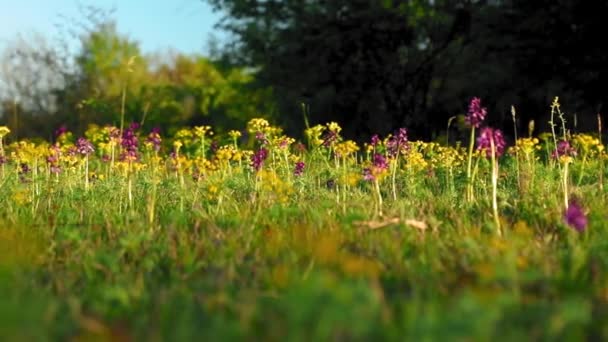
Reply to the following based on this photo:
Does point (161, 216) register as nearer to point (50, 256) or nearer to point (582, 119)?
point (50, 256)

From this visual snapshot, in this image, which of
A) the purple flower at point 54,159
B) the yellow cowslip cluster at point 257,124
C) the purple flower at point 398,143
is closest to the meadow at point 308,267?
the yellow cowslip cluster at point 257,124

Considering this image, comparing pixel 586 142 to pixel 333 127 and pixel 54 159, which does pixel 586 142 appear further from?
pixel 54 159

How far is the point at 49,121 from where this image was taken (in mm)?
27000

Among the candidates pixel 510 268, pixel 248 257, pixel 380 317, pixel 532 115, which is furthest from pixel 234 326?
pixel 532 115

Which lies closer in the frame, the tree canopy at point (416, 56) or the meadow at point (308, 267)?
the meadow at point (308, 267)

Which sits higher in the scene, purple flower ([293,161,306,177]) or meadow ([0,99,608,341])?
purple flower ([293,161,306,177])

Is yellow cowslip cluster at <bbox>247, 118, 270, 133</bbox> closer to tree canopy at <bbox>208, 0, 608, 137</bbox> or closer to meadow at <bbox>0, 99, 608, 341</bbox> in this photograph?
meadow at <bbox>0, 99, 608, 341</bbox>

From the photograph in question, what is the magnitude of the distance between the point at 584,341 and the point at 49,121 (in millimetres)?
26584

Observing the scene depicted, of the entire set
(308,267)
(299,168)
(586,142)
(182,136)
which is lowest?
(308,267)

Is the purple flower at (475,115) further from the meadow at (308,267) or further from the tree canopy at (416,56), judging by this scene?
the tree canopy at (416,56)

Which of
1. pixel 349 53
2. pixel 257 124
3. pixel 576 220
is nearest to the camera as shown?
pixel 576 220

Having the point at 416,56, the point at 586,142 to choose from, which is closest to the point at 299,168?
the point at 586,142

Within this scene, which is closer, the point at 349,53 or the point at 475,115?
the point at 475,115

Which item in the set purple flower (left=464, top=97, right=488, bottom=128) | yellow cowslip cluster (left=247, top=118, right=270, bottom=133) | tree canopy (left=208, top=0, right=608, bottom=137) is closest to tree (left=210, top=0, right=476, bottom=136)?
tree canopy (left=208, top=0, right=608, bottom=137)
